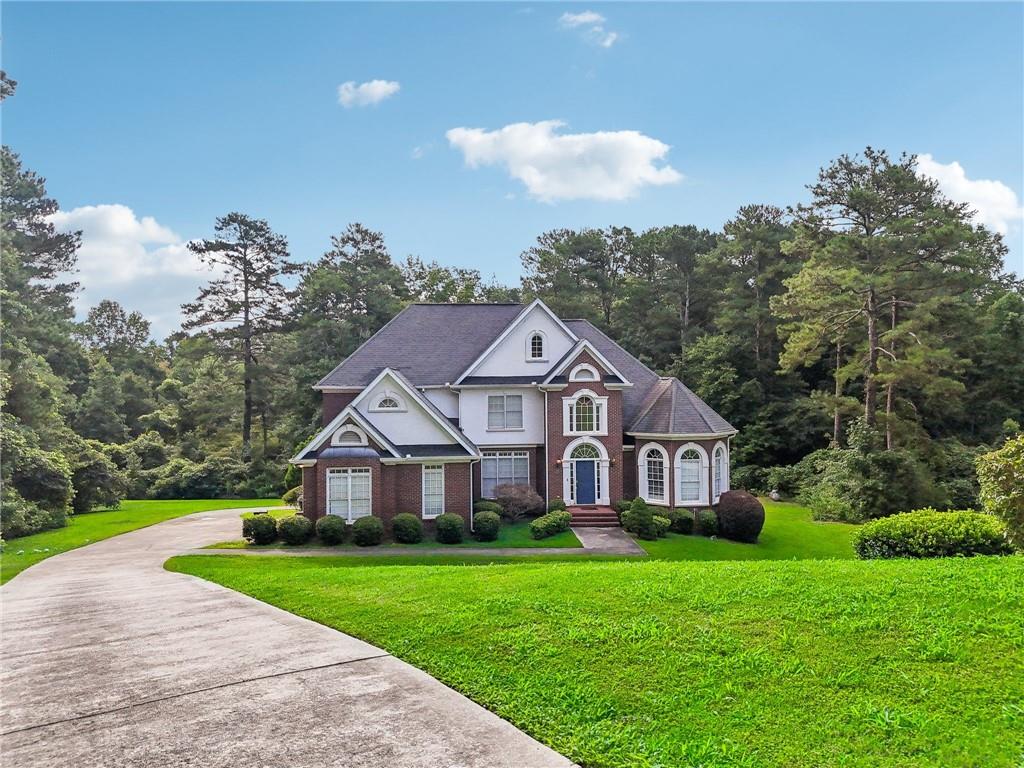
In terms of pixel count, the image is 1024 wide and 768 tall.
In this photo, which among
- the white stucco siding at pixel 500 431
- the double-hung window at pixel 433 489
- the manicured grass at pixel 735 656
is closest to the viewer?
the manicured grass at pixel 735 656

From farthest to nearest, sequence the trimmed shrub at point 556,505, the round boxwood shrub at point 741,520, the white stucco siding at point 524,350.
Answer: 1. the white stucco siding at point 524,350
2. the trimmed shrub at point 556,505
3. the round boxwood shrub at point 741,520

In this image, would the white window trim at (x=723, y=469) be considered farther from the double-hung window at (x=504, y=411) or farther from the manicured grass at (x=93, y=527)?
the manicured grass at (x=93, y=527)

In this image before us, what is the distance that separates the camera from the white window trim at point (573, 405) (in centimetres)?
2620

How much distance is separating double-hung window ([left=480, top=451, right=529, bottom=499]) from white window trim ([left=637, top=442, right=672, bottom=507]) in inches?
174

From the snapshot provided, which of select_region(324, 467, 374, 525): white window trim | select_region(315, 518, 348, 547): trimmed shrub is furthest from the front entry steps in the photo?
select_region(315, 518, 348, 547): trimmed shrub

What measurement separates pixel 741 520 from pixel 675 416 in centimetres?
456

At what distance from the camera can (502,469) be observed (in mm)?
26781

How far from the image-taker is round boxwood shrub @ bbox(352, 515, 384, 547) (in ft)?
69.4

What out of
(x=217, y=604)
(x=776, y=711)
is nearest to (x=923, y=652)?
(x=776, y=711)

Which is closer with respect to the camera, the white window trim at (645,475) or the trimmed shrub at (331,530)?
the trimmed shrub at (331,530)

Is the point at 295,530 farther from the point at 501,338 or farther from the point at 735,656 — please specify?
the point at 735,656

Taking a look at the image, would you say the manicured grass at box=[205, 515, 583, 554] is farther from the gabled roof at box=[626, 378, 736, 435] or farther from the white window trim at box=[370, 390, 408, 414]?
the gabled roof at box=[626, 378, 736, 435]

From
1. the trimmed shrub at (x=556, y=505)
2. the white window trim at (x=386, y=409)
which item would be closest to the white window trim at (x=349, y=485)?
the white window trim at (x=386, y=409)

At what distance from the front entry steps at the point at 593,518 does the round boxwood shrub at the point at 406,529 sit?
5.86m
